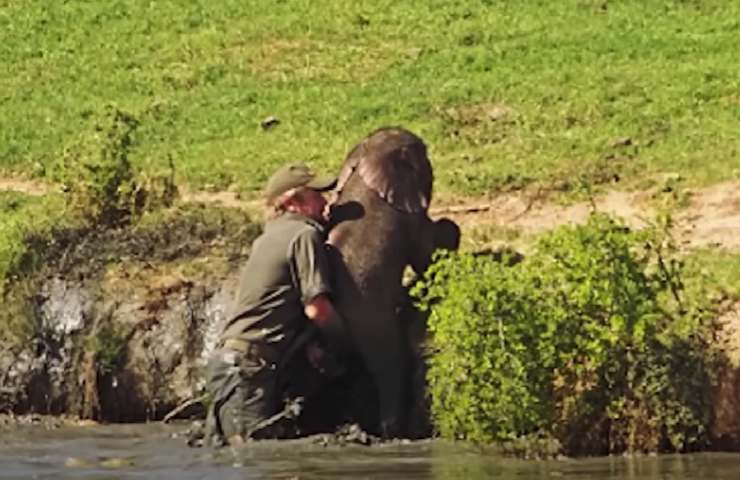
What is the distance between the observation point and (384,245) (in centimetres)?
1145

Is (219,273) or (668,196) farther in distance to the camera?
(668,196)

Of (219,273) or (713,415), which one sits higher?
(219,273)

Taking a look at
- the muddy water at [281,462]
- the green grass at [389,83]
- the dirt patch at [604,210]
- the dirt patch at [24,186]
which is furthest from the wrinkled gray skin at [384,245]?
the dirt patch at [24,186]

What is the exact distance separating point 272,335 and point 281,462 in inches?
27.2

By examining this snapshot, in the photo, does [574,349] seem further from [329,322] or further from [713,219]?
[713,219]

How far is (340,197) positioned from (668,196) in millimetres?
3560

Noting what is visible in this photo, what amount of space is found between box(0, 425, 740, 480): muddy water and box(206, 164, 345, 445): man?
0.57 ft

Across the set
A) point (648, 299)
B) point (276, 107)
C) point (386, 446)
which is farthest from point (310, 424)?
point (276, 107)

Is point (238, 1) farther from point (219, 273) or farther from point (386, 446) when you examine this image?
point (386, 446)

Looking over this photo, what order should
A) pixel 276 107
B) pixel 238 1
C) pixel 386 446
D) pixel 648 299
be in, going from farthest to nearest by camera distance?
pixel 238 1 → pixel 276 107 → pixel 386 446 → pixel 648 299

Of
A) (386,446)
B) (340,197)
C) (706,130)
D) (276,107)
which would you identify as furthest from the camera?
(276,107)

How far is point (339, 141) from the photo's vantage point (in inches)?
671

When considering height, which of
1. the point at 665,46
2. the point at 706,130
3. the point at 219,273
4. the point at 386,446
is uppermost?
the point at 665,46

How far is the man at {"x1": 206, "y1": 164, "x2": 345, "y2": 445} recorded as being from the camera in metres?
11.1
